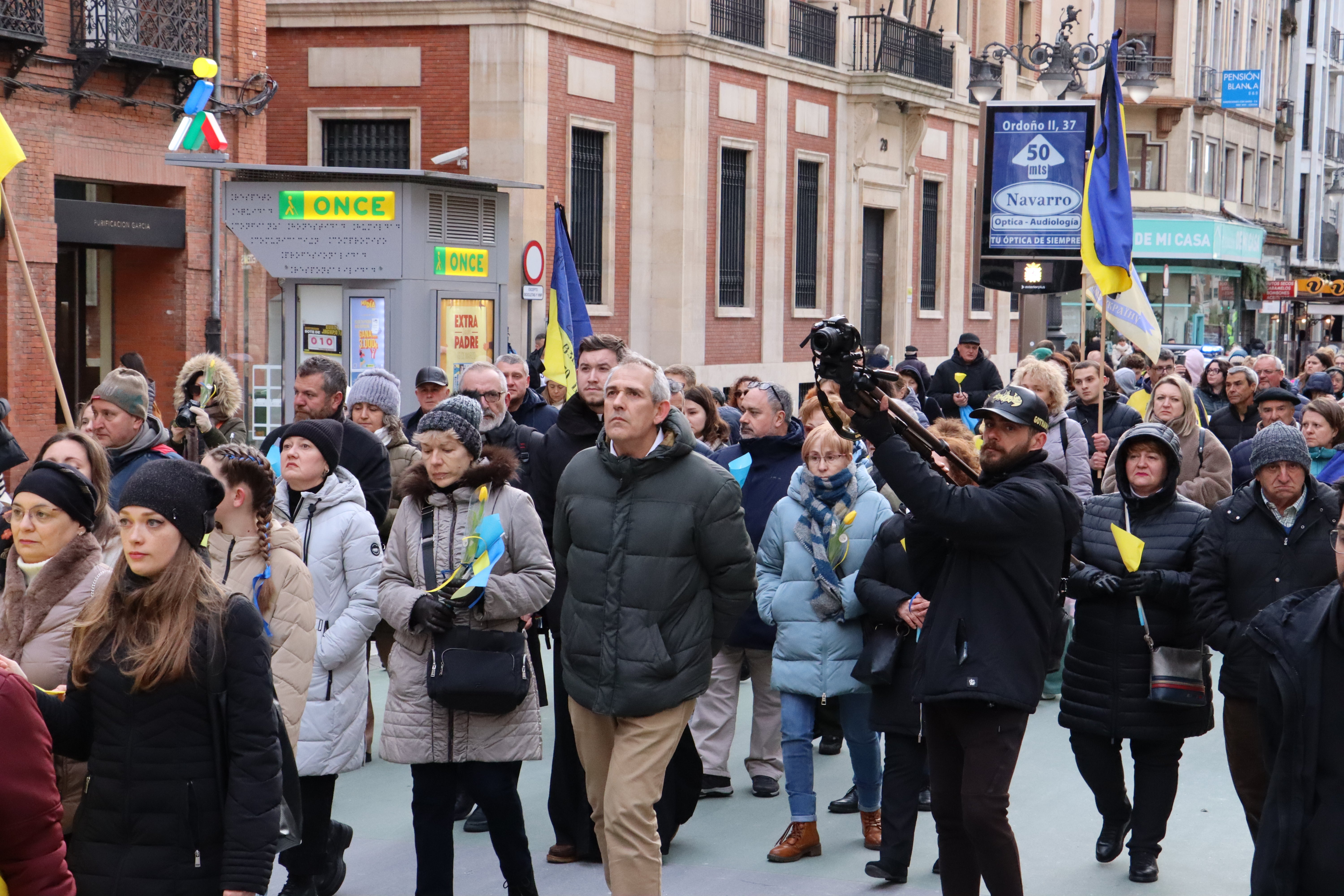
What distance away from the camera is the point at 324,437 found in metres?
6.01

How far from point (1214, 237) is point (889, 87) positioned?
75.0 ft

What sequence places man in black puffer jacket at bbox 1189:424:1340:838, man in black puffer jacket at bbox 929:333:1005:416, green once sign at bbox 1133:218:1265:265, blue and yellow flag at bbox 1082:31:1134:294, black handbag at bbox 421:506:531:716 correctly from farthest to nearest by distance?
green once sign at bbox 1133:218:1265:265, man in black puffer jacket at bbox 929:333:1005:416, blue and yellow flag at bbox 1082:31:1134:294, man in black puffer jacket at bbox 1189:424:1340:838, black handbag at bbox 421:506:531:716

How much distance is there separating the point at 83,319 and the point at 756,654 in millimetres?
13640

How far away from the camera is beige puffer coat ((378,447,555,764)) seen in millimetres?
5648

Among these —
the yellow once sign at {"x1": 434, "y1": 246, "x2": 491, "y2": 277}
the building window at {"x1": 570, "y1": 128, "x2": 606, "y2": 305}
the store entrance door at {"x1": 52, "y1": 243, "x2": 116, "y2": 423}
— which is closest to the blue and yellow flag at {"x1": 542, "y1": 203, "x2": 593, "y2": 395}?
the yellow once sign at {"x1": 434, "y1": 246, "x2": 491, "y2": 277}

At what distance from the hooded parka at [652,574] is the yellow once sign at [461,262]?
9.27 m

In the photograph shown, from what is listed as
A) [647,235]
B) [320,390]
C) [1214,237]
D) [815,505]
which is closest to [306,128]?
[647,235]

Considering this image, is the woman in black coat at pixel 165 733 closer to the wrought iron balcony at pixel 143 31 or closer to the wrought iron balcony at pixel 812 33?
the wrought iron balcony at pixel 143 31

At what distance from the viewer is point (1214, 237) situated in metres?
48.9

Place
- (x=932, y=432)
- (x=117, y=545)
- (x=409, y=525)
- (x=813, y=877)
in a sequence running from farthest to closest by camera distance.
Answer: (x=813, y=877) → (x=409, y=525) → (x=932, y=432) → (x=117, y=545)

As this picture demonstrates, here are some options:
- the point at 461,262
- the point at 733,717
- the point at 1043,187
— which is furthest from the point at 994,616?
the point at 1043,187

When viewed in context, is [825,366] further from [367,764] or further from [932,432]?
[367,764]

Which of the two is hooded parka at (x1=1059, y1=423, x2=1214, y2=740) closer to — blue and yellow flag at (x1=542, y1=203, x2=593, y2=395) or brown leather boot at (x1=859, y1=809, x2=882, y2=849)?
brown leather boot at (x1=859, y1=809, x2=882, y2=849)

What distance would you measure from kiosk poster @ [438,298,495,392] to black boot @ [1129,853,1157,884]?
9.25 meters
